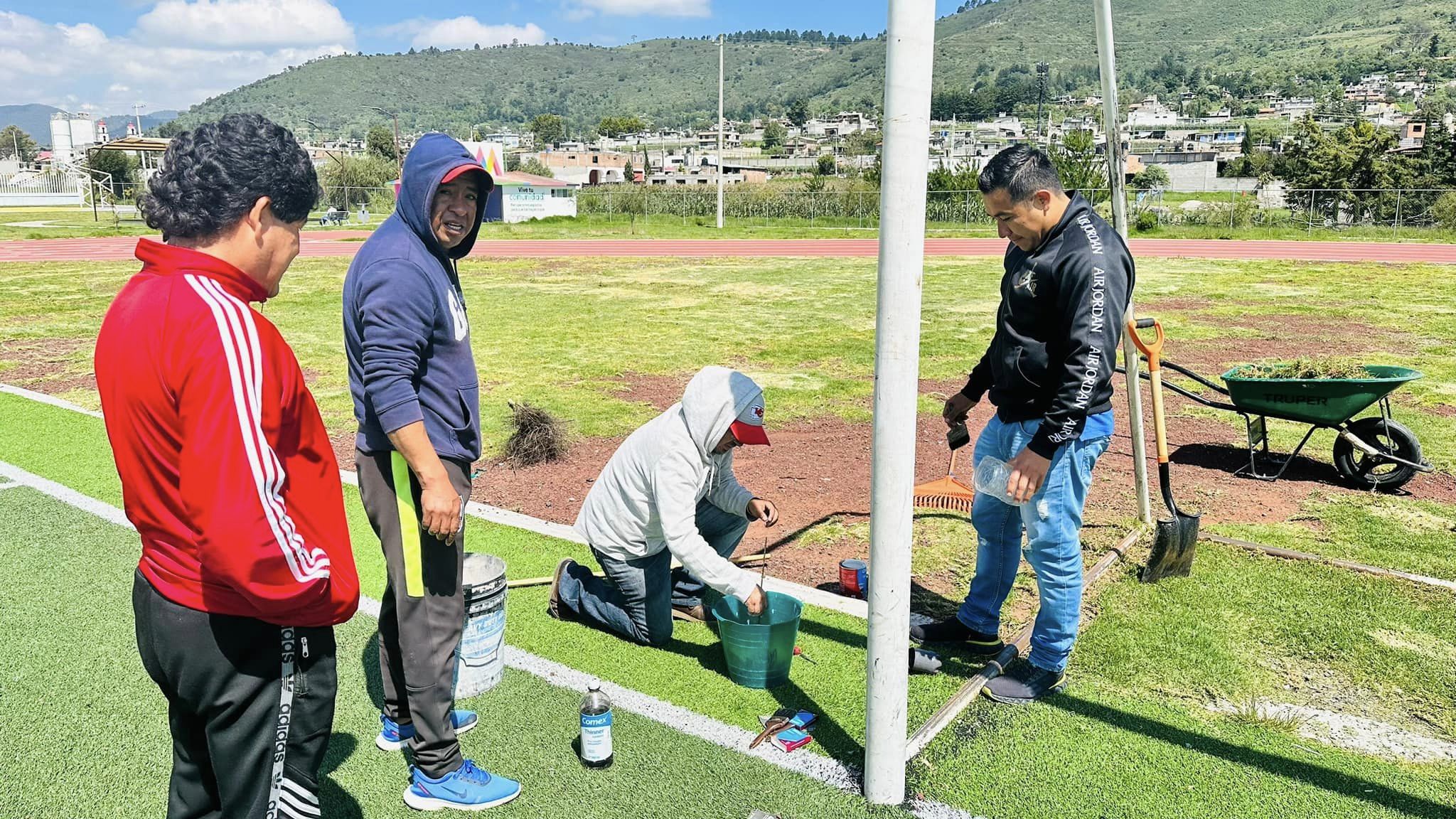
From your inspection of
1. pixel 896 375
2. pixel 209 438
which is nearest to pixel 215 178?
pixel 209 438

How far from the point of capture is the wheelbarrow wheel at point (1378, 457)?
636 centimetres

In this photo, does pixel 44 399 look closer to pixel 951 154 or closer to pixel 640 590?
pixel 640 590

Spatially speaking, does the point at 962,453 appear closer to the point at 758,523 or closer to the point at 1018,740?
the point at 758,523

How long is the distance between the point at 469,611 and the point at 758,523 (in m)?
2.64

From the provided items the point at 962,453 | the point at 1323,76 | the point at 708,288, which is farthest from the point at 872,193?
the point at 1323,76

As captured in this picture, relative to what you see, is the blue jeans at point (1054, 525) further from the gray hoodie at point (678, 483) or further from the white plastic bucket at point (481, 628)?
the white plastic bucket at point (481, 628)

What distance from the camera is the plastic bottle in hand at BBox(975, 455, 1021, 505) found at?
3.84 meters

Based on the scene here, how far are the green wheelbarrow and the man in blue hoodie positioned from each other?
15.9 feet

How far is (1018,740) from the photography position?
11.4ft

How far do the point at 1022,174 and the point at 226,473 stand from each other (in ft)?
9.14

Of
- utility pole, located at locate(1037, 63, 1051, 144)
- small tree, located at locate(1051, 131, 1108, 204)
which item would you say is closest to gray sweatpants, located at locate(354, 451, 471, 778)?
small tree, located at locate(1051, 131, 1108, 204)

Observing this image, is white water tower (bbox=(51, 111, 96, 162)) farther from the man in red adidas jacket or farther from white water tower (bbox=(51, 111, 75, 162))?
the man in red adidas jacket

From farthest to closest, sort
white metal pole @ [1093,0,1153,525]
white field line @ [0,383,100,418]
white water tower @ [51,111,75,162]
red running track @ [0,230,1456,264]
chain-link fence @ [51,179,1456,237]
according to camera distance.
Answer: white water tower @ [51,111,75,162]
chain-link fence @ [51,179,1456,237]
red running track @ [0,230,1456,264]
white field line @ [0,383,100,418]
white metal pole @ [1093,0,1153,525]

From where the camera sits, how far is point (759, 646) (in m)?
3.78
